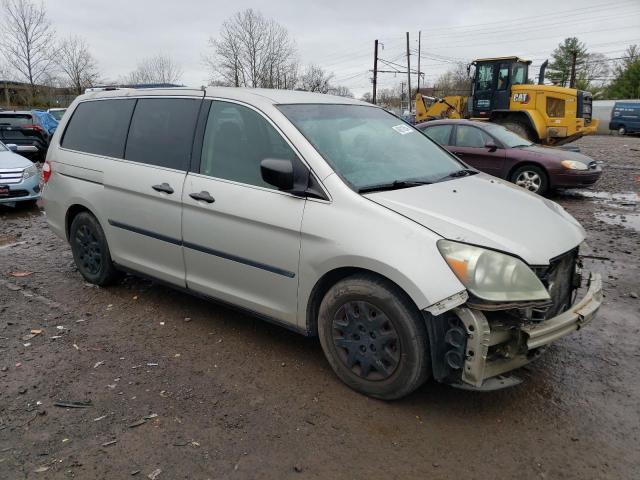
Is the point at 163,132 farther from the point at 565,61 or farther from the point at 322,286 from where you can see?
the point at 565,61

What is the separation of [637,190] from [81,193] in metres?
11.0

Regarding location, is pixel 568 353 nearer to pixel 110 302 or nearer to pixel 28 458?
pixel 28 458

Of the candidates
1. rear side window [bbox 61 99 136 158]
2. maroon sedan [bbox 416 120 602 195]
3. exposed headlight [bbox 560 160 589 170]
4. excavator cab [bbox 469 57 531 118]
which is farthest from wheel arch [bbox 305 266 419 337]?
excavator cab [bbox 469 57 531 118]

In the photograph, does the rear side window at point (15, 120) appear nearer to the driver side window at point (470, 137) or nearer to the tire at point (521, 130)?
the driver side window at point (470, 137)

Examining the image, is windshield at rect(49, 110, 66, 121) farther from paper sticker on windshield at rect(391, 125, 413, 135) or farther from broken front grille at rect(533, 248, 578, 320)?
broken front grille at rect(533, 248, 578, 320)

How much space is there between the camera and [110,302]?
4680mm

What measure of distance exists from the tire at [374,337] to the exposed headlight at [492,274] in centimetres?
34

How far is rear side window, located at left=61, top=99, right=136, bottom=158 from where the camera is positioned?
4.50 metres

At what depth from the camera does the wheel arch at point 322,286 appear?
300 cm

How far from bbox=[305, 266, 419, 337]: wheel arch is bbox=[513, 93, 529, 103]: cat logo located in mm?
14410

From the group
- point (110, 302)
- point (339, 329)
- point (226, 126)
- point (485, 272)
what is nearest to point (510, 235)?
point (485, 272)

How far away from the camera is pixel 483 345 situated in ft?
8.57

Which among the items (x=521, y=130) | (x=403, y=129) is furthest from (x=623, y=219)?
(x=521, y=130)

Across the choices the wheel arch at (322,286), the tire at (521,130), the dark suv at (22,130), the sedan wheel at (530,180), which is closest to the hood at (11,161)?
the dark suv at (22,130)
